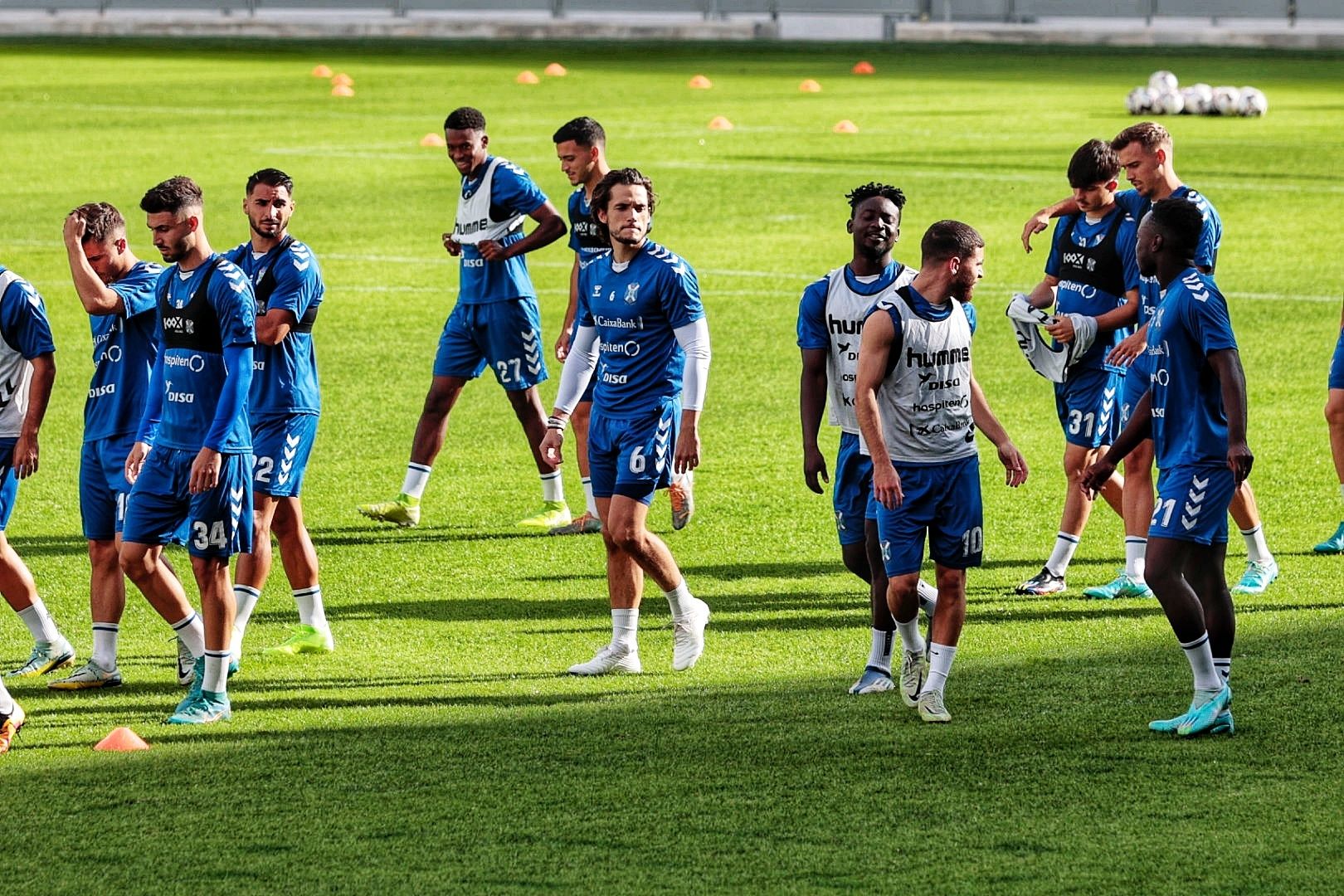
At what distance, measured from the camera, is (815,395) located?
7.90m

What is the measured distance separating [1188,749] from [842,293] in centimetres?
227

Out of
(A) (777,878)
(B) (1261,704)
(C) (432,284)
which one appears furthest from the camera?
(C) (432,284)

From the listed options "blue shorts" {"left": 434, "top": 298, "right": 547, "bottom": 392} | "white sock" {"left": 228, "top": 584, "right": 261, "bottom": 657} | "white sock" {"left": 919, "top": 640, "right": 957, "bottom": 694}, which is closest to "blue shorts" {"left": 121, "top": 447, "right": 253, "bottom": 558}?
"white sock" {"left": 228, "top": 584, "right": 261, "bottom": 657}

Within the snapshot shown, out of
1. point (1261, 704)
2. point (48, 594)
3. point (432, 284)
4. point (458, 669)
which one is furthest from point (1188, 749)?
point (432, 284)

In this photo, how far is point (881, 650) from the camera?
7832mm

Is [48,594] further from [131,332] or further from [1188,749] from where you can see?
[1188,749]

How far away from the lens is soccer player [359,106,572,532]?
11.3 m

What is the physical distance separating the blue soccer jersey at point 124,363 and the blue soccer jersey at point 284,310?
48cm

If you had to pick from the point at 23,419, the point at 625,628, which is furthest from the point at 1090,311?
the point at 23,419

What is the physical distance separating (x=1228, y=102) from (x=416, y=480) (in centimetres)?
2381

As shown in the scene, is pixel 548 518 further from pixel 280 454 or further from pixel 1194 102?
pixel 1194 102

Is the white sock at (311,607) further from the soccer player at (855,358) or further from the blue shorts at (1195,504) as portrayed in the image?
the blue shorts at (1195,504)

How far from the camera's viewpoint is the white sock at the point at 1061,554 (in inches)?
372

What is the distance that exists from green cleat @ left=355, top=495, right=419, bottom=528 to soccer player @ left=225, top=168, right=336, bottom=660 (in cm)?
224
